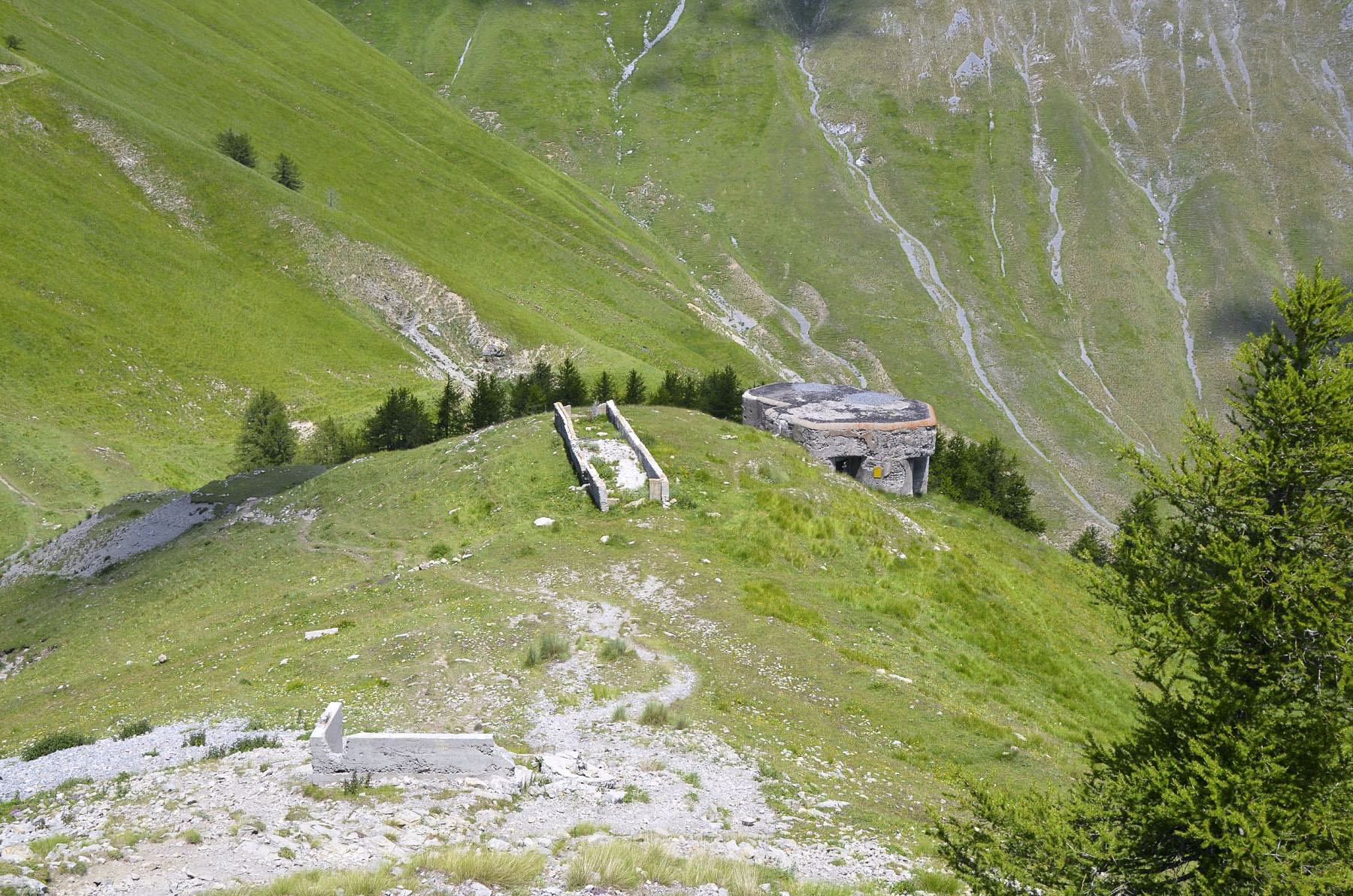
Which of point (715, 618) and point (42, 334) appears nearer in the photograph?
point (715, 618)

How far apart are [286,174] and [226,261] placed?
71.0 ft

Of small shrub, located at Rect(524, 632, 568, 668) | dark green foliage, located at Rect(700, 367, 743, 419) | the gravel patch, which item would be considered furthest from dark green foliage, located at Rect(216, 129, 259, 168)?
small shrub, located at Rect(524, 632, 568, 668)

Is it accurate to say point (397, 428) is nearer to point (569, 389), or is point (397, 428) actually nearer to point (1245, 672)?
point (569, 389)

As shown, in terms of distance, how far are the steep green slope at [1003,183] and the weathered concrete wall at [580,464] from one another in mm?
69453

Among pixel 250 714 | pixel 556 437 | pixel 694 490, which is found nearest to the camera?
pixel 250 714

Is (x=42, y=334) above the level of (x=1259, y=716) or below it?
above

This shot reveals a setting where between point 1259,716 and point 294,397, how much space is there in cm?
7749

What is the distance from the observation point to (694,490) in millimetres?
33062

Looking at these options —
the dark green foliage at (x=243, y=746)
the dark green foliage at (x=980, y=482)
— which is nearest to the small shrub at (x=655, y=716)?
the dark green foliage at (x=243, y=746)

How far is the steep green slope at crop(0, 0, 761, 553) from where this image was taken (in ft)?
218

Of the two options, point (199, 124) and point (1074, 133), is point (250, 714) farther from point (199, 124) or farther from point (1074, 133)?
point (1074, 133)

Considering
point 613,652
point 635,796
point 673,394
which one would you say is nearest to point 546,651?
point 613,652

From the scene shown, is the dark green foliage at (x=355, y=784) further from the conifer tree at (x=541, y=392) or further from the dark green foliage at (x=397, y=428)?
the conifer tree at (x=541, y=392)

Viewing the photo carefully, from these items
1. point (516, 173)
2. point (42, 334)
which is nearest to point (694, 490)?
point (42, 334)
